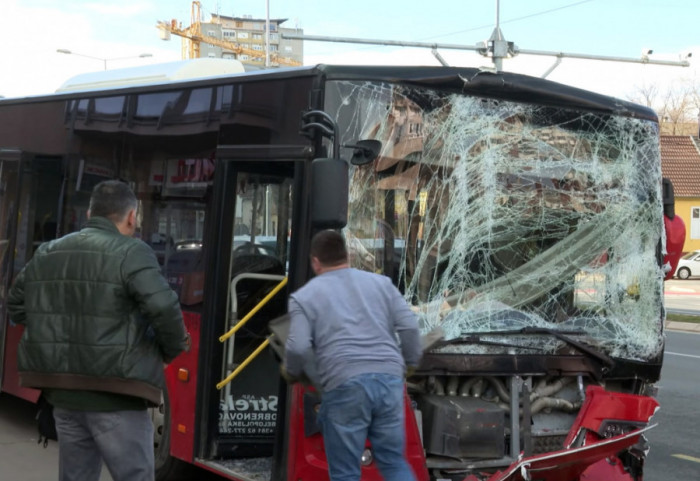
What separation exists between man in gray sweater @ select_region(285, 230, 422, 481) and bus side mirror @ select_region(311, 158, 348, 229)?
1.21ft

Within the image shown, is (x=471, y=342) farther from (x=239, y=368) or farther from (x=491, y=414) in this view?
(x=239, y=368)

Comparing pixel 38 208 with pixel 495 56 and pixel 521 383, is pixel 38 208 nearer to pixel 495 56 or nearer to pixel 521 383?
pixel 521 383

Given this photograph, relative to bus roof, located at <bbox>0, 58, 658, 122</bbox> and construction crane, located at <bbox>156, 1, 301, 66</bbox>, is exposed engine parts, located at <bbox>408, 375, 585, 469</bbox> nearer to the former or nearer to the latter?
bus roof, located at <bbox>0, 58, 658, 122</bbox>

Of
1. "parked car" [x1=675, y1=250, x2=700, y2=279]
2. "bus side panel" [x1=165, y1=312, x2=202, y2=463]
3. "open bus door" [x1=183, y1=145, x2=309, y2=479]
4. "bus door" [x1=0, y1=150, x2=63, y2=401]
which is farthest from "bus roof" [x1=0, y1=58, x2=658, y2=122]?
"parked car" [x1=675, y1=250, x2=700, y2=279]

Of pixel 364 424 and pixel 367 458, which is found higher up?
pixel 364 424

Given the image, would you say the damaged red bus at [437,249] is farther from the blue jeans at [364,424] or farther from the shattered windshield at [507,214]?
the blue jeans at [364,424]

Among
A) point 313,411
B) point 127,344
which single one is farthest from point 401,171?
point 127,344

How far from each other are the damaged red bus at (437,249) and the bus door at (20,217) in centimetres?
171

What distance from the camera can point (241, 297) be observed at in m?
6.56

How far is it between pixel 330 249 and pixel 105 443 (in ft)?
4.60

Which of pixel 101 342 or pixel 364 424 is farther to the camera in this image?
pixel 364 424

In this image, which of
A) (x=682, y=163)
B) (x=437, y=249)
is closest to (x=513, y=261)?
(x=437, y=249)

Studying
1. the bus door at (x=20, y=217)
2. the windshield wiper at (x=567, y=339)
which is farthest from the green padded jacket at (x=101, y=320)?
the bus door at (x=20, y=217)

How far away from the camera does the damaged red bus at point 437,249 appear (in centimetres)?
565
